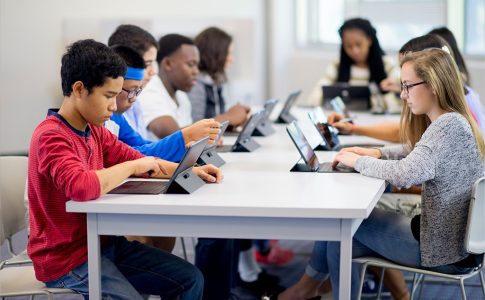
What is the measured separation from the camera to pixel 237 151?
3.18 metres

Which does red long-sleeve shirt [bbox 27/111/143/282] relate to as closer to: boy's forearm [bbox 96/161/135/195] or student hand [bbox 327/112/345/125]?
boy's forearm [bbox 96/161/135/195]

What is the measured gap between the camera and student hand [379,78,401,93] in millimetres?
4562

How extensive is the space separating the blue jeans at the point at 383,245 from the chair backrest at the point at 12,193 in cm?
112

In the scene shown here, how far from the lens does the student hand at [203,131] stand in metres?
2.73

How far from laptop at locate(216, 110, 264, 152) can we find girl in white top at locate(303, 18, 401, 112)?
1600 mm

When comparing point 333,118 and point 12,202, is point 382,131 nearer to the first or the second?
point 333,118

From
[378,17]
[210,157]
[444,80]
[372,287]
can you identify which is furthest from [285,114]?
[378,17]

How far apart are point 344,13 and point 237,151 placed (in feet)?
15.1

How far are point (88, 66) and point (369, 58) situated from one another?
3.13 meters

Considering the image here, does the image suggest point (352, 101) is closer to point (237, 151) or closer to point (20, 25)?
point (237, 151)

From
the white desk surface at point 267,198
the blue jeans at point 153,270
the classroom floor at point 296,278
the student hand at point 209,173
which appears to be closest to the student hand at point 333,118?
the classroom floor at point 296,278

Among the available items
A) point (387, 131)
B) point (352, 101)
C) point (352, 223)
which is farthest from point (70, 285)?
point (352, 101)

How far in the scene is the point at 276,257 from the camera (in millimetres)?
4117

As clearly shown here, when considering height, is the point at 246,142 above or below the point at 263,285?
above
